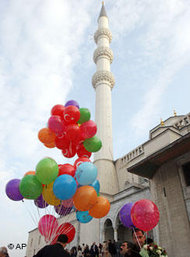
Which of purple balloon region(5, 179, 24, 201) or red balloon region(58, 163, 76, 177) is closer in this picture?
red balloon region(58, 163, 76, 177)

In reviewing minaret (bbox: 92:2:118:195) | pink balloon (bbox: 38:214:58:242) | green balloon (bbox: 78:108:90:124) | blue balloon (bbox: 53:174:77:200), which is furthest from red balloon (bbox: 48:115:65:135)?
minaret (bbox: 92:2:118:195)

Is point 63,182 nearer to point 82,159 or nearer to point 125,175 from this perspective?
point 82,159

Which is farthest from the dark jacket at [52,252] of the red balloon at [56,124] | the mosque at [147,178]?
the mosque at [147,178]

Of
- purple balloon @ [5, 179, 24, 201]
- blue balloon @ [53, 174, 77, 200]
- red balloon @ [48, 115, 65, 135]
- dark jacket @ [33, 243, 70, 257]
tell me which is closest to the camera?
dark jacket @ [33, 243, 70, 257]

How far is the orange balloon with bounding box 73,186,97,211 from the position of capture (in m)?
6.37

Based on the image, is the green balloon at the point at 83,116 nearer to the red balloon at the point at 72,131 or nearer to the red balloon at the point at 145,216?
the red balloon at the point at 72,131

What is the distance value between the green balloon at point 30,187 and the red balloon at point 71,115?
2238 millimetres

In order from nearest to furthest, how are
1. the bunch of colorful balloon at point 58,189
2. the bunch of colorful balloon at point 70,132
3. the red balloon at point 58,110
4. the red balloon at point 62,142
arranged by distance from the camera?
the bunch of colorful balloon at point 58,189
the bunch of colorful balloon at point 70,132
the red balloon at point 62,142
the red balloon at point 58,110

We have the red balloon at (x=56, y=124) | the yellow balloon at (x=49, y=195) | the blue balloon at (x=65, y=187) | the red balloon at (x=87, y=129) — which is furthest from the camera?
the red balloon at (x=87, y=129)

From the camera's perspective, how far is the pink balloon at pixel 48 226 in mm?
6719

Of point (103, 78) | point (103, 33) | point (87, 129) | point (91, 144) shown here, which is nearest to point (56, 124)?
point (87, 129)

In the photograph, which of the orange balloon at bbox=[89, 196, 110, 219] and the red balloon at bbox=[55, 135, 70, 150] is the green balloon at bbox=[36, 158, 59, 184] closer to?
the red balloon at bbox=[55, 135, 70, 150]

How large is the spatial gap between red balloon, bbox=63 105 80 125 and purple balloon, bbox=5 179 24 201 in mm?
2730

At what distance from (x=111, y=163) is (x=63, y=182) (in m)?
14.3
